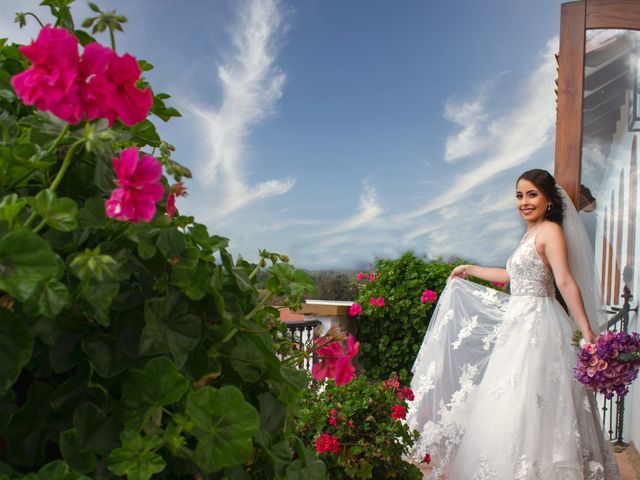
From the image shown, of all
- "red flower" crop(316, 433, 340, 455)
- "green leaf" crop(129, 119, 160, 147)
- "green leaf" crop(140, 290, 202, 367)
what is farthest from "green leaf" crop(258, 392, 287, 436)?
"red flower" crop(316, 433, 340, 455)

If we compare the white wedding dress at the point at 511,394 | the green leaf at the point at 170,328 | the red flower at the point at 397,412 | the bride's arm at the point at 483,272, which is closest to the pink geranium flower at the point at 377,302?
the bride's arm at the point at 483,272

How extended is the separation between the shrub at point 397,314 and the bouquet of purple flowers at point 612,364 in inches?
100

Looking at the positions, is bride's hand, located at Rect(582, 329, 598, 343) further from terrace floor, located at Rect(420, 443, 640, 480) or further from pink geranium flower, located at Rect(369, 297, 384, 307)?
pink geranium flower, located at Rect(369, 297, 384, 307)

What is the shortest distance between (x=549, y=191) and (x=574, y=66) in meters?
0.66

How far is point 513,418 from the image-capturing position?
3.02 m

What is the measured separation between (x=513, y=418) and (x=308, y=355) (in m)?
2.56

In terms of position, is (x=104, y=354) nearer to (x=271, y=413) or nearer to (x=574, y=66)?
(x=271, y=413)

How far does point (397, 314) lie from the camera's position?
545 cm

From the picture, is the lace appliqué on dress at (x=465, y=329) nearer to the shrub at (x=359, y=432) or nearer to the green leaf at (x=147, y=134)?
the shrub at (x=359, y=432)

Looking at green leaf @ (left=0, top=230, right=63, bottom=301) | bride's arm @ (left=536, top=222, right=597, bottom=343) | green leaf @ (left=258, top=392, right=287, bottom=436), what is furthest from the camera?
bride's arm @ (left=536, top=222, right=597, bottom=343)

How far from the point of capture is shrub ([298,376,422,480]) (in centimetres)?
247

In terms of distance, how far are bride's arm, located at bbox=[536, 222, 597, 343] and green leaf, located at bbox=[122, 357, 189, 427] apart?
2.93 meters

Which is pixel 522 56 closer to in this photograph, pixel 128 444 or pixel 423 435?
pixel 423 435

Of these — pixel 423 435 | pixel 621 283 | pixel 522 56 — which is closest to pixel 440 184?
pixel 522 56
